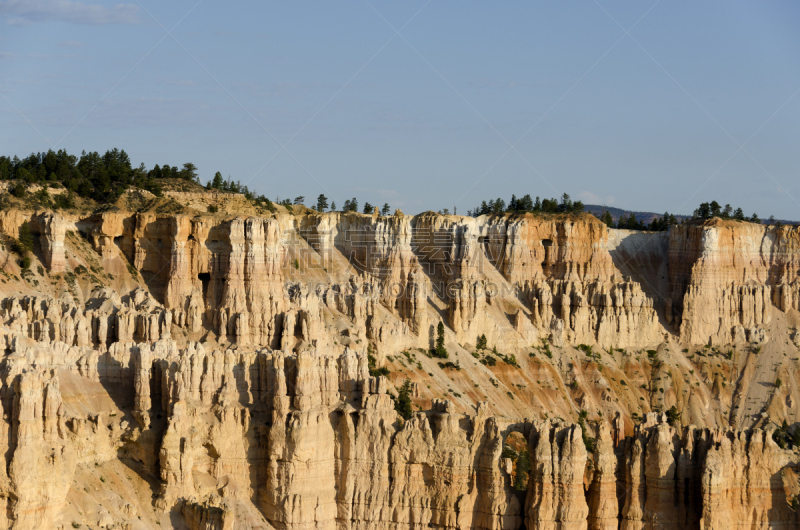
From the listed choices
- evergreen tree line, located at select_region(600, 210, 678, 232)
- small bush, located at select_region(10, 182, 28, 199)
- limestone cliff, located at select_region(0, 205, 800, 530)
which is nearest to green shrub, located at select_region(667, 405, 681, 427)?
limestone cliff, located at select_region(0, 205, 800, 530)

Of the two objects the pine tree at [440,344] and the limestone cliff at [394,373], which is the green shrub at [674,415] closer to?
the limestone cliff at [394,373]

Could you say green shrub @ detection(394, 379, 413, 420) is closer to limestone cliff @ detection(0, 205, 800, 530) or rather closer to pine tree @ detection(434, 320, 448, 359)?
limestone cliff @ detection(0, 205, 800, 530)

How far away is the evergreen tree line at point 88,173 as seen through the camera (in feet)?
414

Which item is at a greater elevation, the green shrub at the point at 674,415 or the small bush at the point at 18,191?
the small bush at the point at 18,191

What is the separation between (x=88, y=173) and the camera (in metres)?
134

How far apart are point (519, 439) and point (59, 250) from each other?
43.6 metres

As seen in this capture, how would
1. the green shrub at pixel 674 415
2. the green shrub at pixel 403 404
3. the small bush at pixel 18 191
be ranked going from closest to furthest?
the green shrub at pixel 403 404
the small bush at pixel 18 191
the green shrub at pixel 674 415

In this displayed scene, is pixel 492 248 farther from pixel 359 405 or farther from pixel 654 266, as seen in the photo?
pixel 359 405

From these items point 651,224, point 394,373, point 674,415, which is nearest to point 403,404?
point 394,373

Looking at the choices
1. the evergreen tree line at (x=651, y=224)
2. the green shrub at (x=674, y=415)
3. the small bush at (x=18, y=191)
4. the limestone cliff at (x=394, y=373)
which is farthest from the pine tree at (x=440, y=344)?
the evergreen tree line at (x=651, y=224)

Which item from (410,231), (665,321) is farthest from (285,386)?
(665,321)

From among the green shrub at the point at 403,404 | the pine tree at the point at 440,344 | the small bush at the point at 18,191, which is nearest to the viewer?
the green shrub at the point at 403,404

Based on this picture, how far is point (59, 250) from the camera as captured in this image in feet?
368

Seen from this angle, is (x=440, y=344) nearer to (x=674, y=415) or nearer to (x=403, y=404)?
(x=403, y=404)
